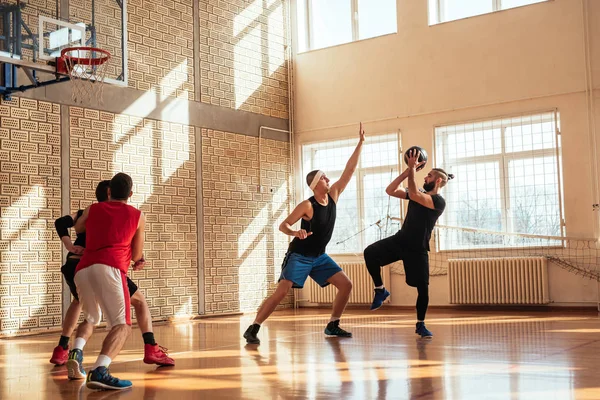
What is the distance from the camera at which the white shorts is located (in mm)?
4281

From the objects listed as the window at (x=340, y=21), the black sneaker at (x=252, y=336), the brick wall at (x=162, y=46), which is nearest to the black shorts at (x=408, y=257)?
the black sneaker at (x=252, y=336)

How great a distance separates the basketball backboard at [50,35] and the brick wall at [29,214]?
452mm

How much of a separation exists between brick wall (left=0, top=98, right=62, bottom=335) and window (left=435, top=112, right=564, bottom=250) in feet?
18.5

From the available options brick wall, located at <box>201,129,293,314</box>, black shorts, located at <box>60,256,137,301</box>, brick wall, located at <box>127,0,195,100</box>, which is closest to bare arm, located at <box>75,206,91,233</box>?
black shorts, located at <box>60,256,137,301</box>

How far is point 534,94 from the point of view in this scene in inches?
404

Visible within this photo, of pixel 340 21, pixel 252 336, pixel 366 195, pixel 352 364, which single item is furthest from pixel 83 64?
pixel 340 21

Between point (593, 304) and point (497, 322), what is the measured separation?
83.2 inches

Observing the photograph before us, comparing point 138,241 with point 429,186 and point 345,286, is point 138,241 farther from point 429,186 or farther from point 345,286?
point 429,186

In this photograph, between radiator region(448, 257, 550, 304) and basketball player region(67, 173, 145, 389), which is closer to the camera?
basketball player region(67, 173, 145, 389)

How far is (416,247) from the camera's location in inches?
270

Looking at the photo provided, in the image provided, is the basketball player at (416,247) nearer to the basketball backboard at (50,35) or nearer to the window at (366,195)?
the basketball backboard at (50,35)

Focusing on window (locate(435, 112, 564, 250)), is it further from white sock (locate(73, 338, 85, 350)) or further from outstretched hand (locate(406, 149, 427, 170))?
white sock (locate(73, 338, 85, 350))

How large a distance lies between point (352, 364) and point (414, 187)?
2167 millimetres

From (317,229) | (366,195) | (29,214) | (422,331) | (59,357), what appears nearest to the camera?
(59,357)
